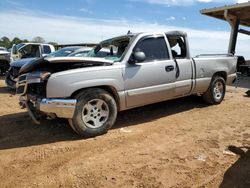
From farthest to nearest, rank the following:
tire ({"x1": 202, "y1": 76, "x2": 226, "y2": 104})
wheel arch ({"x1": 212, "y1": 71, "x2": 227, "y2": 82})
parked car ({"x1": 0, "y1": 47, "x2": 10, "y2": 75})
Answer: parked car ({"x1": 0, "y1": 47, "x2": 10, "y2": 75}), wheel arch ({"x1": 212, "y1": 71, "x2": 227, "y2": 82}), tire ({"x1": 202, "y1": 76, "x2": 226, "y2": 104})

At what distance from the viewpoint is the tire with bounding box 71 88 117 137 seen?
490 cm

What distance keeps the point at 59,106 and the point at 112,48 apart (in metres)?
2.28

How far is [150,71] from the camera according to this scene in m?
5.74

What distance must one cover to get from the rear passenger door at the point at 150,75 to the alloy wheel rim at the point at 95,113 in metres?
0.54

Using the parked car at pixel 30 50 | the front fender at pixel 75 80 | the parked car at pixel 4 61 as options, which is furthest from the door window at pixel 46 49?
the front fender at pixel 75 80

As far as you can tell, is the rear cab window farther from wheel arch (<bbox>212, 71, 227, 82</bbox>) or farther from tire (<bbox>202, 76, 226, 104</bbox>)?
wheel arch (<bbox>212, 71, 227, 82</bbox>)

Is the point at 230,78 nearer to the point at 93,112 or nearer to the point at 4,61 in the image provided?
the point at 93,112

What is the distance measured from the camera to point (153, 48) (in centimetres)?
602

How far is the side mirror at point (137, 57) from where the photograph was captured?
5367 millimetres

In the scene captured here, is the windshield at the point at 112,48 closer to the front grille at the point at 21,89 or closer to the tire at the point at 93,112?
the tire at the point at 93,112

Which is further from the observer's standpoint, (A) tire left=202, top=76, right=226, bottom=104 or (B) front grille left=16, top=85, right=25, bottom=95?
(A) tire left=202, top=76, right=226, bottom=104

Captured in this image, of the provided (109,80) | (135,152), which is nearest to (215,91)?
(109,80)

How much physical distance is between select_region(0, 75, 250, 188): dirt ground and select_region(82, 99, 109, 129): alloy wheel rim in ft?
0.92

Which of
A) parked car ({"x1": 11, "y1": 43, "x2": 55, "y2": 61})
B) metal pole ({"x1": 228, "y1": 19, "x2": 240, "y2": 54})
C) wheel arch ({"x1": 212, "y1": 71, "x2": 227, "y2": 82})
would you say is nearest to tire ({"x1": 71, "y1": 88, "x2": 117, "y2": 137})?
wheel arch ({"x1": 212, "y1": 71, "x2": 227, "y2": 82})
